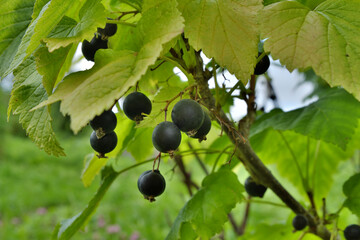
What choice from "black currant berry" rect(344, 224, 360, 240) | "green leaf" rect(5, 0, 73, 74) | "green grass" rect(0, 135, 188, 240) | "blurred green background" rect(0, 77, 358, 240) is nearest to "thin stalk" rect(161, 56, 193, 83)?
"green leaf" rect(5, 0, 73, 74)

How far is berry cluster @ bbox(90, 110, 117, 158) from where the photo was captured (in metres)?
0.64

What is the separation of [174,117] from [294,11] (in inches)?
11.5

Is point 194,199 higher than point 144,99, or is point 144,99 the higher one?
point 144,99

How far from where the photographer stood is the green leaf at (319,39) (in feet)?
2.02

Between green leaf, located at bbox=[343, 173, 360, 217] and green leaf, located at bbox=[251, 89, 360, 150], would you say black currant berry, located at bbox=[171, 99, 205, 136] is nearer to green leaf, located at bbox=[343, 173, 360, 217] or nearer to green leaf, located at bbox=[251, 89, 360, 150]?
green leaf, located at bbox=[251, 89, 360, 150]

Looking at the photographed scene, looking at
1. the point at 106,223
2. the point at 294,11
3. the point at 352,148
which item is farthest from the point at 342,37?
the point at 106,223

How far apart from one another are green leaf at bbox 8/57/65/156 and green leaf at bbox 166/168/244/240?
38 cm

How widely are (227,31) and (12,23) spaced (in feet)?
1.65

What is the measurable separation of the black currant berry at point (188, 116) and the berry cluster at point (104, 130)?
12 centimetres

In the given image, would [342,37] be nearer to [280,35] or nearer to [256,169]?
[280,35]

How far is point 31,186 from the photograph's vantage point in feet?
20.0

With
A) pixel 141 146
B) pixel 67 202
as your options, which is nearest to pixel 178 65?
pixel 141 146

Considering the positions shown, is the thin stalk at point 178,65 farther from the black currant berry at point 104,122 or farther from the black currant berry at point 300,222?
the black currant berry at point 300,222

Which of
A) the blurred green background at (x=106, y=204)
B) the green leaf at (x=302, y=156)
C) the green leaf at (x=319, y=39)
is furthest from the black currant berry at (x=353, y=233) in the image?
the green leaf at (x=319, y=39)
